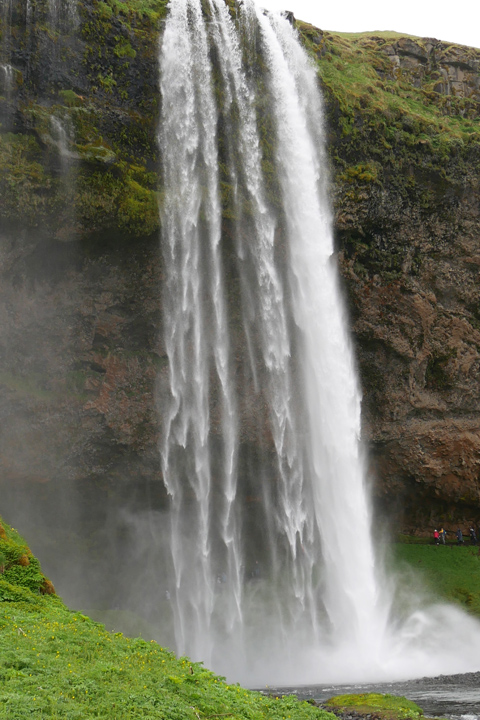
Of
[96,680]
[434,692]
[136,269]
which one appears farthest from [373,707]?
[136,269]

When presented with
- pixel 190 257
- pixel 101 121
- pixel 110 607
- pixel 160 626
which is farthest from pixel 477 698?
pixel 101 121

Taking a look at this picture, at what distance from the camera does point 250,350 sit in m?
27.4

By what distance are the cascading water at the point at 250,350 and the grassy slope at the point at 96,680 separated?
13.1 m

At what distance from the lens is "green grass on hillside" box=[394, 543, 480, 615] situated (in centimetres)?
2595

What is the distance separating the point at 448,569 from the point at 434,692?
1294 centimetres

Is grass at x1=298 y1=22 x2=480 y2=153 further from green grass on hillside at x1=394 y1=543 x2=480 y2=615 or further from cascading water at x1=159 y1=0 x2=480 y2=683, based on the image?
green grass on hillside at x1=394 y1=543 x2=480 y2=615

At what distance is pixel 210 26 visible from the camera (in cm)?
2773

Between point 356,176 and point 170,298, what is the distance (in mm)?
10299

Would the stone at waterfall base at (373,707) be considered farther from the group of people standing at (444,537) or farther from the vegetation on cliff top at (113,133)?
the vegetation on cliff top at (113,133)

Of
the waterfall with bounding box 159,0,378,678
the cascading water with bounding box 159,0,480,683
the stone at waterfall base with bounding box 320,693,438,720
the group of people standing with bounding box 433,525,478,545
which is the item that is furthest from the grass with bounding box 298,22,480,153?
the stone at waterfall base with bounding box 320,693,438,720

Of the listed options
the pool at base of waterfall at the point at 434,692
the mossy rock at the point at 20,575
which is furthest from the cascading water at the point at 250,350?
the mossy rock at the point at 20,575

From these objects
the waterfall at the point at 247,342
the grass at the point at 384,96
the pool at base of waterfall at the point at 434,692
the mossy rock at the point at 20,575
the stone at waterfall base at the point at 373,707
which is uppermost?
the grass at the point at 384,96

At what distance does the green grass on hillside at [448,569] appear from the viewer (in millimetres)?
25953

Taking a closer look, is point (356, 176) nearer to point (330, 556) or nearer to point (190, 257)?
point (190, 257)
